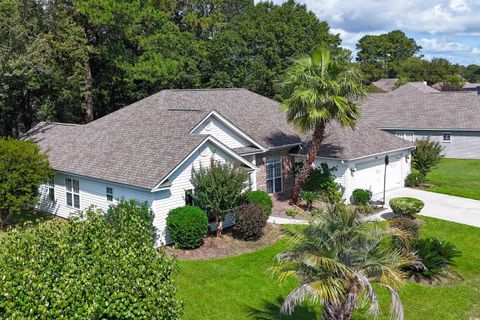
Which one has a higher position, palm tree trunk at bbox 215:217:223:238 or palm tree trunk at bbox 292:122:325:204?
palm tree trunk at bbox 292:122:325:204

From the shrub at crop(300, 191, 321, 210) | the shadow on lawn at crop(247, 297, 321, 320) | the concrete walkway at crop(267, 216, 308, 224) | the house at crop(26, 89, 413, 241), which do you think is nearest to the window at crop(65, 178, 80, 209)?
the house at crop(26, 89, 413, 241)

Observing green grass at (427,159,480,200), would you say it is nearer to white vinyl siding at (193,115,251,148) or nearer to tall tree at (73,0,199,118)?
white vinyl siding at (193,115,251,148)

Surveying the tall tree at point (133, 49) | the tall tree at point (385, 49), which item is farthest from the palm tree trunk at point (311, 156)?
the tall tree at point (385, 49)

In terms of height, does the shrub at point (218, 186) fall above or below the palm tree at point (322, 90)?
below

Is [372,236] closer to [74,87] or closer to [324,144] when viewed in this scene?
[324,144]

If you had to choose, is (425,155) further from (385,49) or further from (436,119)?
(385,49)

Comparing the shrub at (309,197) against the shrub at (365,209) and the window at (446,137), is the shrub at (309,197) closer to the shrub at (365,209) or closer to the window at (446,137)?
the shrub at (365,209)

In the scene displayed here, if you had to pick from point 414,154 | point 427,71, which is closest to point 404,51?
point 427,71
